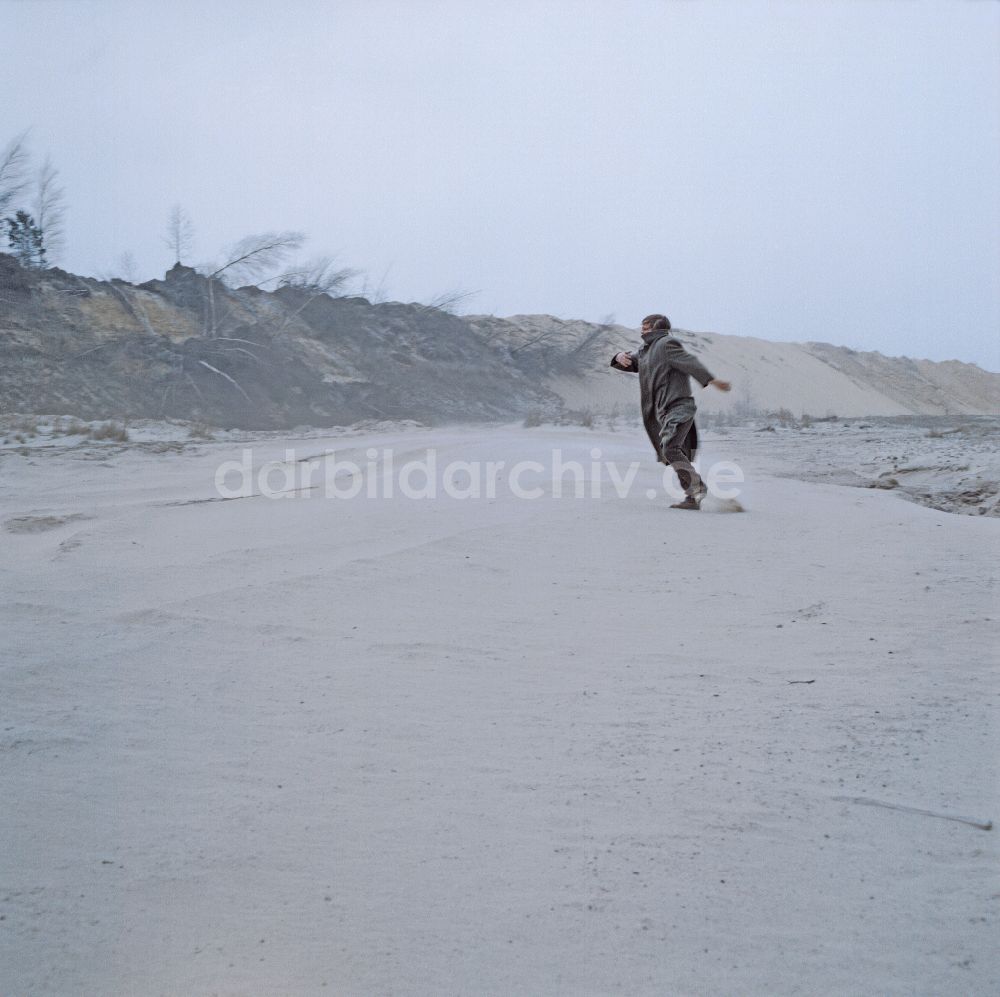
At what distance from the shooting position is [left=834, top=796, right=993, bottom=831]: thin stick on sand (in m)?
1.96

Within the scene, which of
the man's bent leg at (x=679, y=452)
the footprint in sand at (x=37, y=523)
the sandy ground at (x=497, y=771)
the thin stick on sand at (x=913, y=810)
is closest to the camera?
the sandy ground at (x=497, y=771)

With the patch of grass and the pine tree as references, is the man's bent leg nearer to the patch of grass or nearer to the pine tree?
the patch of grass

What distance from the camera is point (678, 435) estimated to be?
6277 millimetres

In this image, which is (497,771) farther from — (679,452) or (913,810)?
(679,452)

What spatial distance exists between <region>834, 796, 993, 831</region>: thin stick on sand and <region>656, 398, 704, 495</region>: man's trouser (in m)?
4.14

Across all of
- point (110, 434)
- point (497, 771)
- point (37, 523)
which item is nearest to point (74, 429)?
point (110, 434)

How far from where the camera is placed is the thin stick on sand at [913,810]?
1.96m

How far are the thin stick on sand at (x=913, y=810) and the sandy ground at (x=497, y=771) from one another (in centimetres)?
1

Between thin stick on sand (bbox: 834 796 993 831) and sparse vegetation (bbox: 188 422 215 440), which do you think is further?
sparse vegetation (bbox: 188 422 215 440)

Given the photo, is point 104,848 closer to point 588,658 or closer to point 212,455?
point 588,658

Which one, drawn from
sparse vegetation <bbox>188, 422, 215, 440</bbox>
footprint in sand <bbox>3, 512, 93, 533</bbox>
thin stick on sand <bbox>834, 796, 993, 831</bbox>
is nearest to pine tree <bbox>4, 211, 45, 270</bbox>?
sparse vegetation <bbox>188, 422, 215, 440</bbox>

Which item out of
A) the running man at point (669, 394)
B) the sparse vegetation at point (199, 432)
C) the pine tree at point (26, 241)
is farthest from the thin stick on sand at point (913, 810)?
the pine tree at point (26, 241)

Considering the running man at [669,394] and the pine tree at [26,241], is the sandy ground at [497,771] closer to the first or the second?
the running man at [669,394]

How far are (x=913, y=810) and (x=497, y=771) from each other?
981mm
